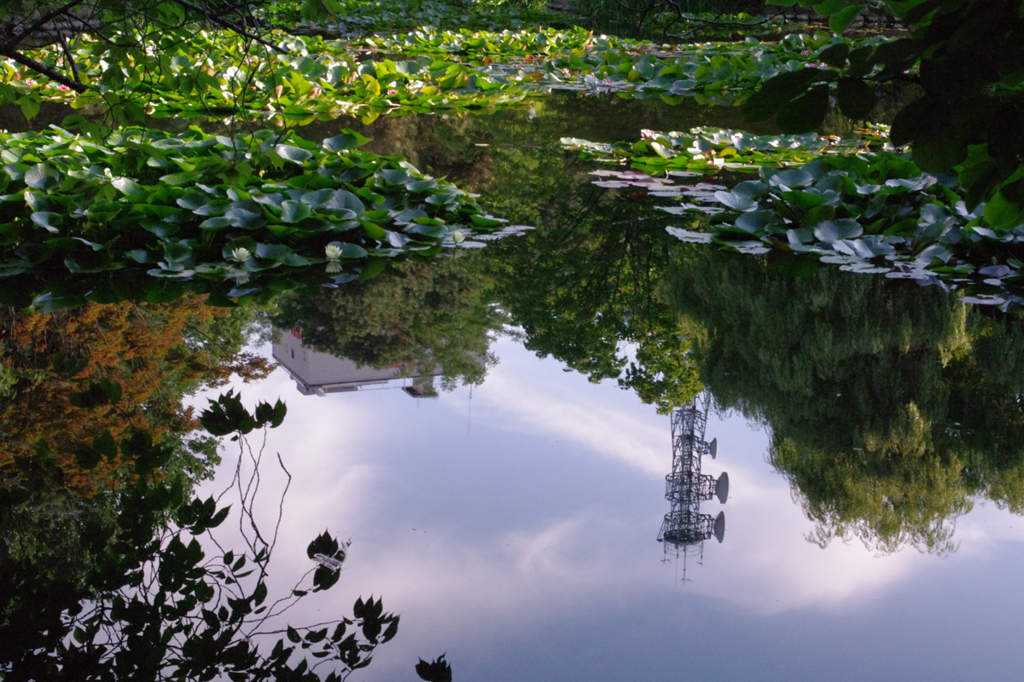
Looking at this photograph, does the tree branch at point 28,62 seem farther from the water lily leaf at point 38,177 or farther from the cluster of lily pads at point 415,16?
the cluster of lily pads at point 415,16

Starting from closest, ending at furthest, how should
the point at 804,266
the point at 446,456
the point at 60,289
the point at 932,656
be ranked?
the point at 932,656, the point at 446,456, the point at 60,289, the point at 804,266

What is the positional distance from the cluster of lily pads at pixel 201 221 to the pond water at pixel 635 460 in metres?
0.15

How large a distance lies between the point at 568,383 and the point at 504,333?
0.31 metres

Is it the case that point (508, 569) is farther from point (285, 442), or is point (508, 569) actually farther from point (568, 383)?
point (568, 383)

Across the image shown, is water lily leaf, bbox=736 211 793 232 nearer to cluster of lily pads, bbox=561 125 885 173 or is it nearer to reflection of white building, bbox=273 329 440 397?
cluster of lily pads, bbox=561 125 885 173

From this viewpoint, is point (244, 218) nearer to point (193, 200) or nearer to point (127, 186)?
point (193, 200)

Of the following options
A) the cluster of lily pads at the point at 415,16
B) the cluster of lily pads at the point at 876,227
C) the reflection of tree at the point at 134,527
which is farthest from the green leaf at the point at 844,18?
the cluster of lily pads at the point at 415,16

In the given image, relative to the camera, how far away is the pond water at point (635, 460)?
1.02 m

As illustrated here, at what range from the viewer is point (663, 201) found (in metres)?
3.02

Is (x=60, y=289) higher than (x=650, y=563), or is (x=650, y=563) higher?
(x=60, y=289)

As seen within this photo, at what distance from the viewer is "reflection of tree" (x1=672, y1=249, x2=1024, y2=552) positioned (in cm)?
134

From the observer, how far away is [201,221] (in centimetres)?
220

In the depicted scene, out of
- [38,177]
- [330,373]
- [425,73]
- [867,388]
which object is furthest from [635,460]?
[425,73]

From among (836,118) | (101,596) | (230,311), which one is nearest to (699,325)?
(230,311)
